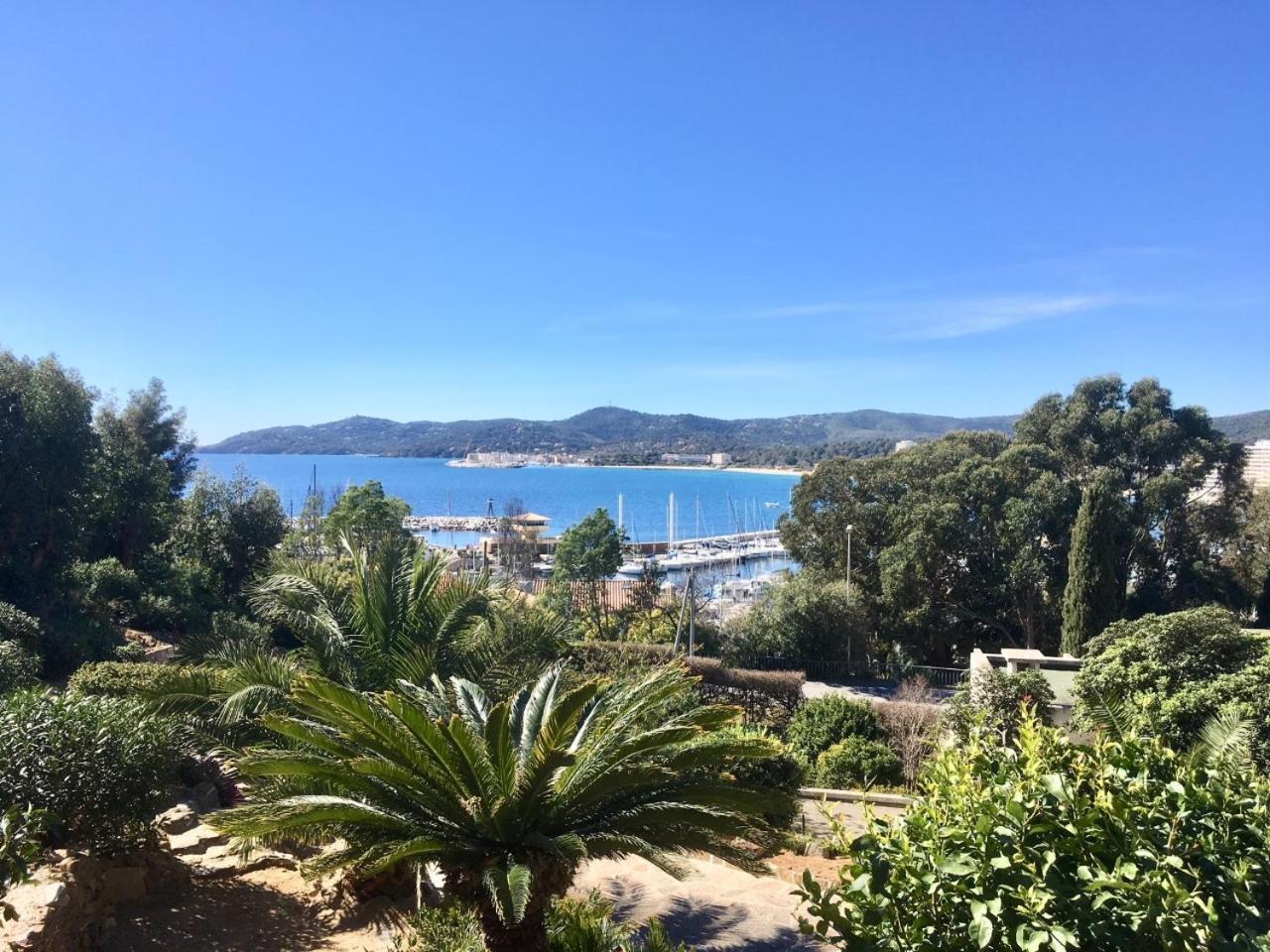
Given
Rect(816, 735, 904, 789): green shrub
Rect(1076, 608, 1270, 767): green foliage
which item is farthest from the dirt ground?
Rect(1076, 608, 1270, 767): green foliage

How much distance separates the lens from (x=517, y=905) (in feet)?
13.0

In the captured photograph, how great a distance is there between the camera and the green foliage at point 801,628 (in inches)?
1033

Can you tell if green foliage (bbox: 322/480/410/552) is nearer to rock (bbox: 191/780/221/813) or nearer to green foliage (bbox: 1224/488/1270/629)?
rock (bbox: 191/780/221/813)

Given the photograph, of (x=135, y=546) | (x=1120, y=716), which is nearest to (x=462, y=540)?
(x=135, y=546)

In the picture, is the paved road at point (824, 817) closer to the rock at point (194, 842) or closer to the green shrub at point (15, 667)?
the rock at point (194, 842)

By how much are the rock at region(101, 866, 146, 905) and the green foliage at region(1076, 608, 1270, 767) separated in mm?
9473

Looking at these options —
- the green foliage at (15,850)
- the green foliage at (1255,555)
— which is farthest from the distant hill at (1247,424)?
the green foliage at (15,850)

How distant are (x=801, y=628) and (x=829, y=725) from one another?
1278 cm

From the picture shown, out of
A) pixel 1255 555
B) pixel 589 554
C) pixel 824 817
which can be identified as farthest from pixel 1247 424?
pixel 824 817

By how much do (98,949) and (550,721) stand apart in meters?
3.72

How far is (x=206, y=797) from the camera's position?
332 inches

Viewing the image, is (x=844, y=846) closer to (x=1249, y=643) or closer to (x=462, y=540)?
(x=1249, y=643)

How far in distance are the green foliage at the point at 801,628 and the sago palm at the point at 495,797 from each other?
21.1 m

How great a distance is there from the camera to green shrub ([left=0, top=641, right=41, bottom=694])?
10.4 m
